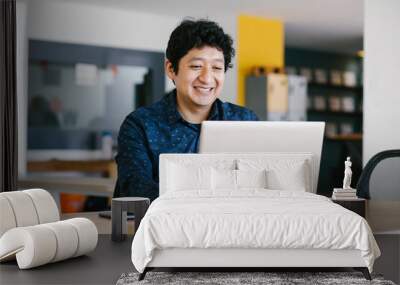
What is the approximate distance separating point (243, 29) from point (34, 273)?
6561 mm

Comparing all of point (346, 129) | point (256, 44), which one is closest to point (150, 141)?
point (256, 44)

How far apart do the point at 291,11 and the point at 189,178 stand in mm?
5154

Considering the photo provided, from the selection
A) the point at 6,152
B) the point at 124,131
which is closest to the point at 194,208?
the point at 124,131

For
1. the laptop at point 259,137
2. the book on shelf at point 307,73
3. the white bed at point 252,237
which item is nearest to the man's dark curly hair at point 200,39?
the laptop at point 259,137

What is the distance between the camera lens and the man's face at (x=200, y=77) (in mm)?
5266

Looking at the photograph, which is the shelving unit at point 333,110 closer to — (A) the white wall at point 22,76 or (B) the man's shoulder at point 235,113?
(A) the white wall at point 22,76

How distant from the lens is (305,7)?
8.66 m

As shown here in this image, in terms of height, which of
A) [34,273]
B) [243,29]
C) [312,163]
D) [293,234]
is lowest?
[34,273]

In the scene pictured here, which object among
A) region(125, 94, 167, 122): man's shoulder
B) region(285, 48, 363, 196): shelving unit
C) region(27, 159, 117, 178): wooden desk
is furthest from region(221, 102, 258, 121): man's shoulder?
region(285, 48, 363, 196): shelving unit

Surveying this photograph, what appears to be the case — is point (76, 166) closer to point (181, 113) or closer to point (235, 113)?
point (181, 113)

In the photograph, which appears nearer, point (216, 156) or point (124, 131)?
point (216, 156)

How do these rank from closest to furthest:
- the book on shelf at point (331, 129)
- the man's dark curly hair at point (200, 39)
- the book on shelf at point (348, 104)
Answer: the man's dark curly hair at point (200, 39) < the book on shelf at point (331, 129) < the book on shelf at point (348, 104)

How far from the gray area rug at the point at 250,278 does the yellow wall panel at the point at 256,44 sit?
6283mm

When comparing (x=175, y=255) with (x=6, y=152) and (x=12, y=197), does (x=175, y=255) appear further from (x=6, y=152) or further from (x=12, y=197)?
(x=6, y=152)
